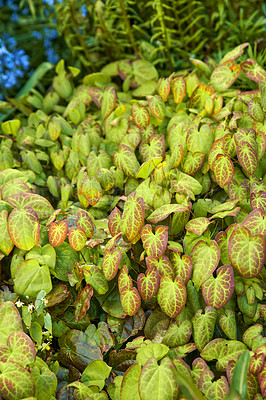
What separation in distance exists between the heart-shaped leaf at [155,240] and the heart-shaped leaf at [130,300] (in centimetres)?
13

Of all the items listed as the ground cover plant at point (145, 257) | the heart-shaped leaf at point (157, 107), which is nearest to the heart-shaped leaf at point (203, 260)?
the ground cover plant at point (145, 257)

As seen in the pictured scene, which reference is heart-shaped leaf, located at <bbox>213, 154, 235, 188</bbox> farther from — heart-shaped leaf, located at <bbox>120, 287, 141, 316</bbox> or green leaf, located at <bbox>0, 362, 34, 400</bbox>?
green leaf, located at <bbox>0, 362, 34, 400</bbox>

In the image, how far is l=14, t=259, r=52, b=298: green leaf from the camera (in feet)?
3.84

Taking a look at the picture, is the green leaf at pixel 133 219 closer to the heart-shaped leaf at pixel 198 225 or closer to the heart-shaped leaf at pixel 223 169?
the heart-shaped leaf at pixel 198 225

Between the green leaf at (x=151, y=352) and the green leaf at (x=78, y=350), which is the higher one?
the green leaf at (x=151, y=352)

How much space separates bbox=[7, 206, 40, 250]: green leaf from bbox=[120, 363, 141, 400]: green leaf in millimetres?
489

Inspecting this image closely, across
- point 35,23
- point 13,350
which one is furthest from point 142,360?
point 35,23

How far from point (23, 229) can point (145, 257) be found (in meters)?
0.40

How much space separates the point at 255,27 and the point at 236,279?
1455 millimetres

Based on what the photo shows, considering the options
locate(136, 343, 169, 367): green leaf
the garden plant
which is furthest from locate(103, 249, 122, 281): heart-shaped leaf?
locate(136, 343, 169, 367): green leaf

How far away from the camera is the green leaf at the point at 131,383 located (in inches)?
38.4

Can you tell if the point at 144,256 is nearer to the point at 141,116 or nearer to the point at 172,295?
the point at 172,295

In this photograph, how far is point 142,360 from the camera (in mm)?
1000

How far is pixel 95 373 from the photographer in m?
1.06
